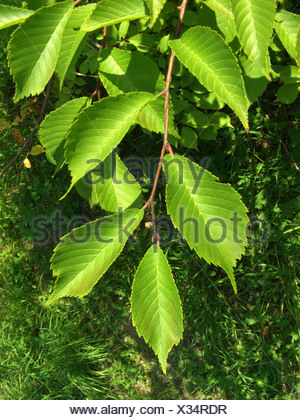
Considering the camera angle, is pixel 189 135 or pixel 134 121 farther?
pixel 189 135

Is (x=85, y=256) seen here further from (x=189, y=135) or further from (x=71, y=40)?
(x=189, y=135)

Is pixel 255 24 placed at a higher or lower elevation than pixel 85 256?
higher

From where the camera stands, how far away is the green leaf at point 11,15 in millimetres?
805

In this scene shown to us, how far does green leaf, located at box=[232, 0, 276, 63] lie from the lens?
800 millimetres

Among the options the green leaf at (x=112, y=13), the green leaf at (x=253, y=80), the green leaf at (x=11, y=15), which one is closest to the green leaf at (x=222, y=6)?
the green leaf at (x=112, y=13)

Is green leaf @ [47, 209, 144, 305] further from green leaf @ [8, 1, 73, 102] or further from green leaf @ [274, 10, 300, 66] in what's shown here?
green leaf @ [274, 10, 300, 66]

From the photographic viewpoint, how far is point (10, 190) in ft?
7.56

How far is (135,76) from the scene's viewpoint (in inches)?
44.6

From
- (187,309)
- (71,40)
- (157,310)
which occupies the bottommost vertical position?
(187,309)

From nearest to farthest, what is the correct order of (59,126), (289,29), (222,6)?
(222,6), (289,29), (59,126)

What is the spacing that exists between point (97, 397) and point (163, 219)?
112cm

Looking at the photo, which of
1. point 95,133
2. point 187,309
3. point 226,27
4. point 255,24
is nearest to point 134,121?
point 95,133

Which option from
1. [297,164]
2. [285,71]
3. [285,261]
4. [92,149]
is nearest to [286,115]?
[297,164]

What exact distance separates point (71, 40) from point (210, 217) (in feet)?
2.08
